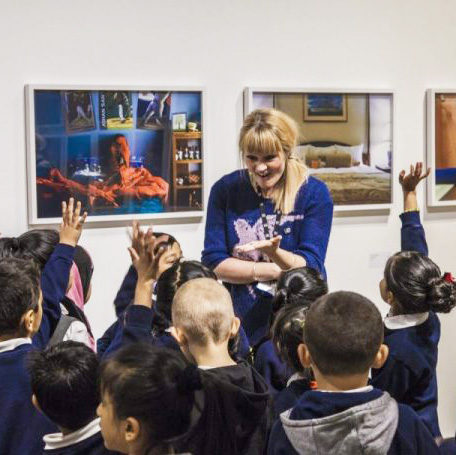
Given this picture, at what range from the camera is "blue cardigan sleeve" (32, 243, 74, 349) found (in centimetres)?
319

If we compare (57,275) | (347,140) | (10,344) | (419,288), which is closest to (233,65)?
(347,140)

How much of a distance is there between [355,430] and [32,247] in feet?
6.17

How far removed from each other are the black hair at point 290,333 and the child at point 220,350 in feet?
0.65

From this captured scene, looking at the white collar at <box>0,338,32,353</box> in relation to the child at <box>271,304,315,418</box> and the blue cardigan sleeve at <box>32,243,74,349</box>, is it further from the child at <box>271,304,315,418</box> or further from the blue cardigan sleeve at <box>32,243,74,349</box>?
the child at <box>271,304,315,418</box>

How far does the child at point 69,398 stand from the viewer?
2.32 meters

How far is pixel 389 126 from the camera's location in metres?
5.25

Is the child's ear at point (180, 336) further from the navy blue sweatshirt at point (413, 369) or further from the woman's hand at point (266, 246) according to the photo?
the navy blue sweatshirt at point (413, 369)

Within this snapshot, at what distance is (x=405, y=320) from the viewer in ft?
11.4

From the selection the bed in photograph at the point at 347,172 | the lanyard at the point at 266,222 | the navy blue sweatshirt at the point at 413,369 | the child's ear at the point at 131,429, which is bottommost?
the navy blue sweatshirt at the point at 413,369

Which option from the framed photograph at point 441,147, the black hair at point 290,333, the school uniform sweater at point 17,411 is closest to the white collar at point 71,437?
the school uniform sweater at point 17,411

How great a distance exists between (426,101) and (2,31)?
2.64 m

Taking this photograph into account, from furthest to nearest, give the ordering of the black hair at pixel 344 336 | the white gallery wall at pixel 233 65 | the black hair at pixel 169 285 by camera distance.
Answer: the white gallery wall at pixel 233 65
the black hair at pixel 169 285
the black hair at pixel 344 336

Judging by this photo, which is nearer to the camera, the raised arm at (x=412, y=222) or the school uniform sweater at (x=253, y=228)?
the school uniform sweater at (x=253, y=228)

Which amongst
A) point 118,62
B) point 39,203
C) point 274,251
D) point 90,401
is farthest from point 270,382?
point 118,62
